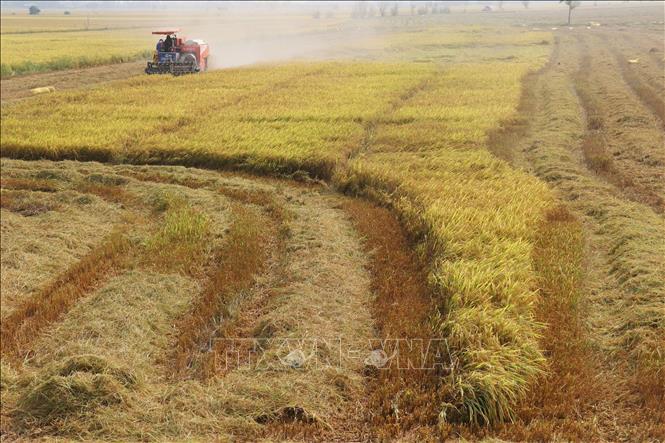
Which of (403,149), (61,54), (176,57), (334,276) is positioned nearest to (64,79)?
(176,57)

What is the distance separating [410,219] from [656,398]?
5.16 m

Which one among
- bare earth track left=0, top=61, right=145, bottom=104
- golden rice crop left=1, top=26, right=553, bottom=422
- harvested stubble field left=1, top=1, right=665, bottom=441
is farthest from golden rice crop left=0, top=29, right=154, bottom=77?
harvested stubble field left=1, top=1, right=665, bottom=441

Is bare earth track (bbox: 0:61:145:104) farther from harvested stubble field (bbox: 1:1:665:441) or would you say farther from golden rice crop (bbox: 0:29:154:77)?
harvested stubble field (bbox: 1:1:665:441)

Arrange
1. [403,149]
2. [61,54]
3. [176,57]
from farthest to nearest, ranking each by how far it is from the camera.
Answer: [61,54]
[176,57]
[403,149]

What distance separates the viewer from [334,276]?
748cm

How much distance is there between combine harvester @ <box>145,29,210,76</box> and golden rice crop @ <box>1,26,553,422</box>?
0.95 meters

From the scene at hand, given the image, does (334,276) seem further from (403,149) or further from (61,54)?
(61,54)

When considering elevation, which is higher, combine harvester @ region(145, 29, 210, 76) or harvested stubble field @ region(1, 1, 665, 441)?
combine harvester @ region(145, 29, 210, 76)

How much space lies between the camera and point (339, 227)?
A: 9.55 meters

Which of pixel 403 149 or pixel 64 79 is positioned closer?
pixel 403 149

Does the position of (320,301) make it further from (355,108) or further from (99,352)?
(355,108)

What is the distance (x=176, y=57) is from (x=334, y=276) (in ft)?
73.9

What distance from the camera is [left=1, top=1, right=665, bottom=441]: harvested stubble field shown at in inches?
193

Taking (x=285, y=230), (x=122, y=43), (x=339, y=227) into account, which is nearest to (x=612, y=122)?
(x=339, y=227)
